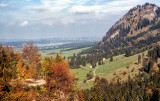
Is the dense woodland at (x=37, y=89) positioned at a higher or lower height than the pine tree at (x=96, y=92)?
higher

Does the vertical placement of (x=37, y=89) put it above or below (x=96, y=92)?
above

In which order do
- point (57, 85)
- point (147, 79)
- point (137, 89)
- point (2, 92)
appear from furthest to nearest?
point (147, 79) → point (137, 89) → point (57, 85) → point (2, 92)

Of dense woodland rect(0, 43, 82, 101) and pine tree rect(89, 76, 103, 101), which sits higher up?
dense woodland rect(0, 43, 82, 101)

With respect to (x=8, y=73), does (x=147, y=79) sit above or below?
Result: below

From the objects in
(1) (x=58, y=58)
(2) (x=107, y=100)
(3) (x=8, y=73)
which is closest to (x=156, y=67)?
(2) (x=107, y=100)

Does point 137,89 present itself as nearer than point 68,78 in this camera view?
No

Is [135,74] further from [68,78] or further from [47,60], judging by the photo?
[68,78]

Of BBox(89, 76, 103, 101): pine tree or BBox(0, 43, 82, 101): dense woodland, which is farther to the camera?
BBox(89, 76, 103, 101): pine tree

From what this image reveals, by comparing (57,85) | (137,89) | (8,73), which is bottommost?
(137,89)

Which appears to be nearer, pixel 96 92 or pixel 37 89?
pixel 37 89

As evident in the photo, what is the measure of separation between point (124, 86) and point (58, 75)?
4832 inches

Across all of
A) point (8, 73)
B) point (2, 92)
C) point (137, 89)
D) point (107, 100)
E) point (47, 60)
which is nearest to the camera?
point (2, 92)

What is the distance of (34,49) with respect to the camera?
3130 inches

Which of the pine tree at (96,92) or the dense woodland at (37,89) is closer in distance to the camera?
the dense woodland at (37,89)
